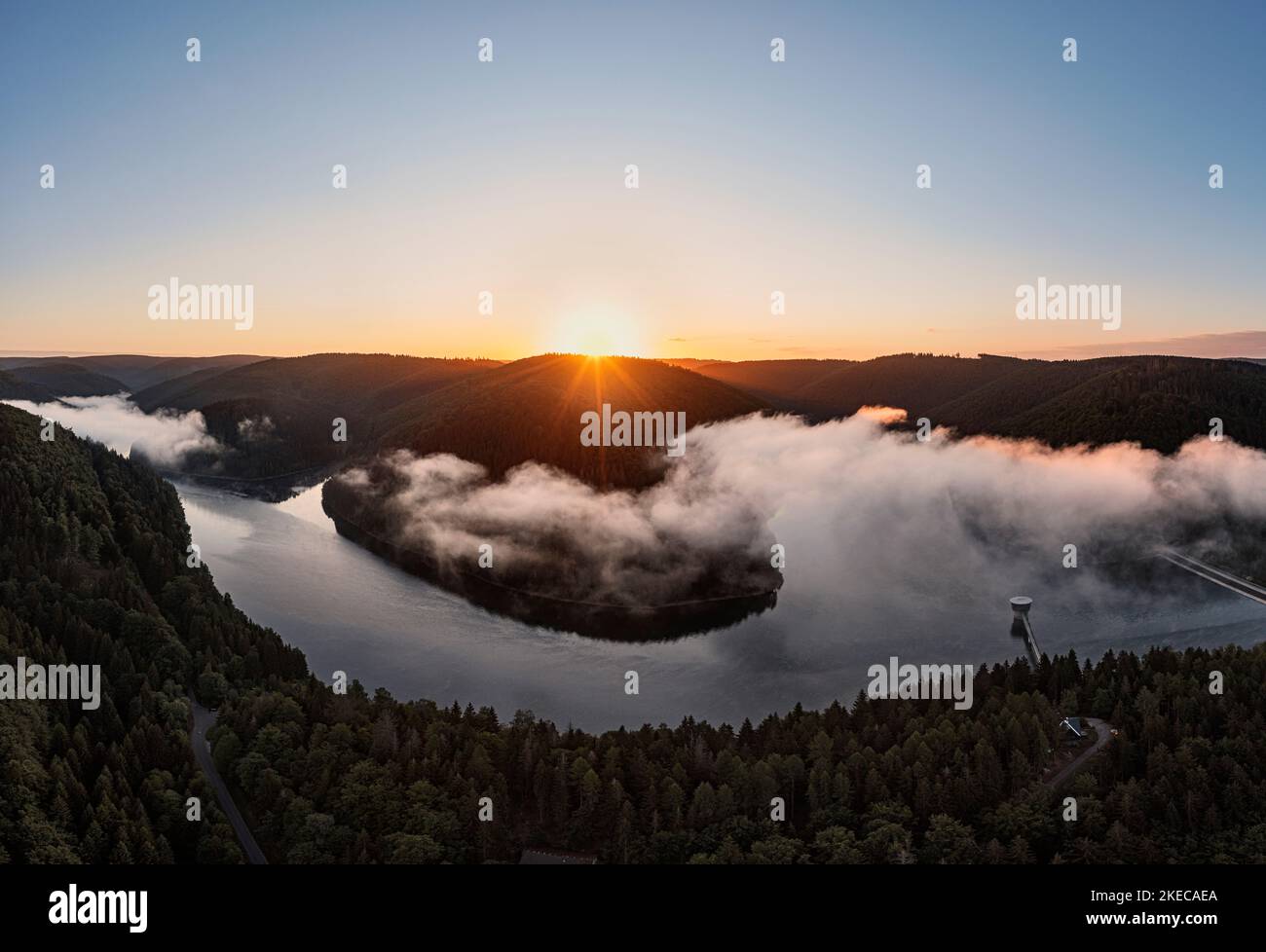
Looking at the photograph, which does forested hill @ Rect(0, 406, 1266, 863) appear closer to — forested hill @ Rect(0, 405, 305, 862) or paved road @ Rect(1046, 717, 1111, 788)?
forested hill @ Rect(0, 405, 305, 862)

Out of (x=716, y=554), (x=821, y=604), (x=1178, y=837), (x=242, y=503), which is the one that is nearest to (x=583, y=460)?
(x=716, y=554)

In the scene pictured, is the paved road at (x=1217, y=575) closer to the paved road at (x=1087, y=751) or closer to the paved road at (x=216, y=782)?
the paved road at (x=1087, y=751)

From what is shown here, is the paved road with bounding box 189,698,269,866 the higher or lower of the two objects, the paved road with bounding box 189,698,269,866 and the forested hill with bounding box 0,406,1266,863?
the lower

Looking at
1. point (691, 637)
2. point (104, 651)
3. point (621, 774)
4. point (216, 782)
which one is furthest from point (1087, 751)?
point (104, 651)

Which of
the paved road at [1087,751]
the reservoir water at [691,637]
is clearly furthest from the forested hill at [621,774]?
the reservoir water at [691,637]

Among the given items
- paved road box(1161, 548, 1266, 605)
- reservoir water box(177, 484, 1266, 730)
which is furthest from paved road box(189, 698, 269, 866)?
paved road box(1161, 548, 1266, 605)
